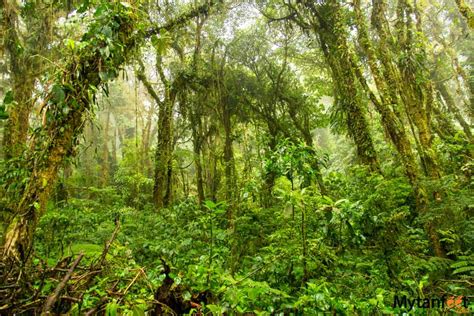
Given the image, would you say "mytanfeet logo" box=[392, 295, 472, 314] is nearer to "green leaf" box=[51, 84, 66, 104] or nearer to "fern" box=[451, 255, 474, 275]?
"fern" box=[451, 255, 474, 275]

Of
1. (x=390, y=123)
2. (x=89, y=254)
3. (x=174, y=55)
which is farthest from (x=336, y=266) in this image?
(x=174, y=55)

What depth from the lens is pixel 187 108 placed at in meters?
11.3

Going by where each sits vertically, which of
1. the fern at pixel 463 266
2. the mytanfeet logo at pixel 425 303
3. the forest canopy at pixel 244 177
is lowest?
the mytanfeet logo at pixel 425 303

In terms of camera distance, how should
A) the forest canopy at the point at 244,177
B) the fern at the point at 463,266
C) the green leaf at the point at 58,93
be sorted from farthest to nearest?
the green leaf at the point at 58,93
the fern at the point at 463,266
the forest canopy at the point at 244,177

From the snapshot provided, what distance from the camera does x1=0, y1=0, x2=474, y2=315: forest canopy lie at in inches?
97.7

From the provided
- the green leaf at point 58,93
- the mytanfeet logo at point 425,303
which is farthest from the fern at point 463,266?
the green leaf at point 58,93

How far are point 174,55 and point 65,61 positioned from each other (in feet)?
31.1

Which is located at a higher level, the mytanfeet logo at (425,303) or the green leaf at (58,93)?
the green leaf at (58,93)

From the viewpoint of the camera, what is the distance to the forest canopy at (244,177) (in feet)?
8.14

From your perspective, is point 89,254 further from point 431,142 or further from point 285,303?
point 431,142

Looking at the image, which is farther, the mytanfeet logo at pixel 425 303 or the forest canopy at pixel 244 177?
the forest canopy at pixel 244 177

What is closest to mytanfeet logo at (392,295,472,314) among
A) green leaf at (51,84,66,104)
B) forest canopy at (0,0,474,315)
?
forest canopy at (0,0,474,315)

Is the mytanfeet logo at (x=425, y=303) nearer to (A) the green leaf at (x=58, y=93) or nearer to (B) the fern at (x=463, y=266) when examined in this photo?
(B) the fern at (x=463, y=266)

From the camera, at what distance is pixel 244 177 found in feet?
32.1
